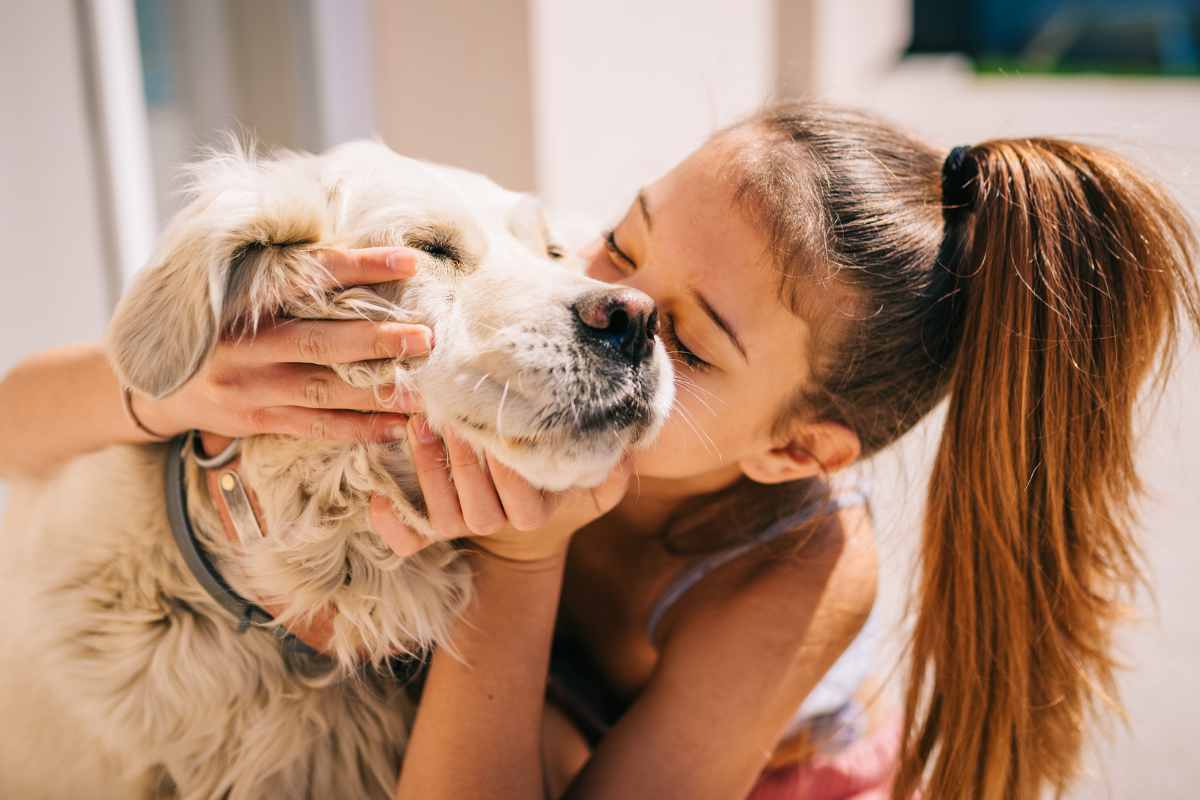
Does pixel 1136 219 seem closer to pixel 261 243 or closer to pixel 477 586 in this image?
pixel 477 586

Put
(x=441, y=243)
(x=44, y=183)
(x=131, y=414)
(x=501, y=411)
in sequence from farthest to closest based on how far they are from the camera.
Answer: (x=44, y=183)
(x=131, y=414)
(x=441, y=243)
(x=501, y=411)

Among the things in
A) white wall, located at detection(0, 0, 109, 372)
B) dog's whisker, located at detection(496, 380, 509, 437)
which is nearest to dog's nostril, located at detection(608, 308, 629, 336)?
dog's whisker, located at detection(496, 380, 509, 437)

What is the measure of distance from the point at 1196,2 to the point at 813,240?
17.2 meters

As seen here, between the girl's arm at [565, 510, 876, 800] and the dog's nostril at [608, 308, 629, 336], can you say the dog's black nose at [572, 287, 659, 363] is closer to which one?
the dog's nostril at [608, 308, 629, 336]

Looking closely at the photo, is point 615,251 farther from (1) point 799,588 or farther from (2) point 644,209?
(1) point 799,588

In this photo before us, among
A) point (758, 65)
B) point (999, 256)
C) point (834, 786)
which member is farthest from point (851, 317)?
point (758, 65)

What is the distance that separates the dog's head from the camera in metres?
1.31

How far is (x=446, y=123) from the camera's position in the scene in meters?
3.34

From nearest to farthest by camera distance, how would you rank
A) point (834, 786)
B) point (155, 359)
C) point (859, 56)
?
point (155, 359)
point (834, 786)
point (859, 56)

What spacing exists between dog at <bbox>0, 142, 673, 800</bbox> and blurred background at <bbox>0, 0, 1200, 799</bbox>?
2.76 feet

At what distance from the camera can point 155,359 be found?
1.32 metres

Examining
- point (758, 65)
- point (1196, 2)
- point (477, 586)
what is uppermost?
point (1196, 2)

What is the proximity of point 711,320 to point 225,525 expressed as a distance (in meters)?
0.82

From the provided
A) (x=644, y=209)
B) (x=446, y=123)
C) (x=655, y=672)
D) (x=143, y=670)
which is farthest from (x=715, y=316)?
(x=446, y=123)
